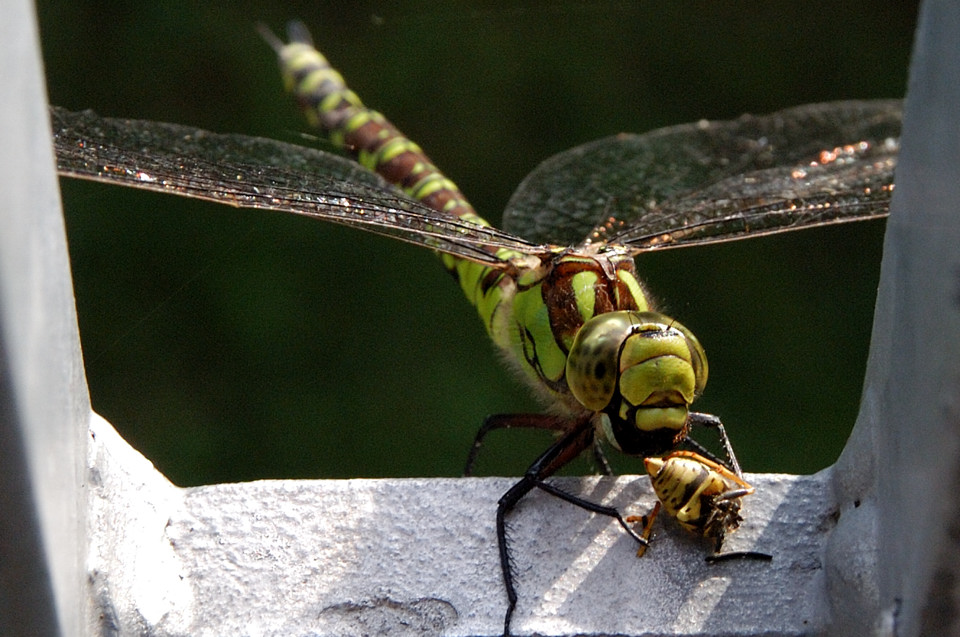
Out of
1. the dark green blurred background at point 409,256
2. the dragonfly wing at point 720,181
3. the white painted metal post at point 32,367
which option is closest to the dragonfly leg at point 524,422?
the dragonfly wing at point 720,181

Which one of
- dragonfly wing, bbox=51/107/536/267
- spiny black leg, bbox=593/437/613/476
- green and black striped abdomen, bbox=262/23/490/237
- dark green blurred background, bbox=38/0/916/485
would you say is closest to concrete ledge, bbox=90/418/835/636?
spiny black leg, bbox=593/437/613/476

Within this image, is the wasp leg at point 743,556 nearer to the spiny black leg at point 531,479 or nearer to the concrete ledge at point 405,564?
the concrete ledge at point 405,564

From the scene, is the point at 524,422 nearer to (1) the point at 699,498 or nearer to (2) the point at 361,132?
(1) the point at 699,498

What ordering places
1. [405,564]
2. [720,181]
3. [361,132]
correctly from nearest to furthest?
[405,564] → [720,181] → [361,132]

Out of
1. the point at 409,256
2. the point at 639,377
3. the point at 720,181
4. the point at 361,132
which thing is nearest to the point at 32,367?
the point at 639,377

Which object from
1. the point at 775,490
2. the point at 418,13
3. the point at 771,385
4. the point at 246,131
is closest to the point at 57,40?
the point at 246,131

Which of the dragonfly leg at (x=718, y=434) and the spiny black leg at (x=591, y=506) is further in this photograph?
the dragonfly leg at (x=718, y=434)
